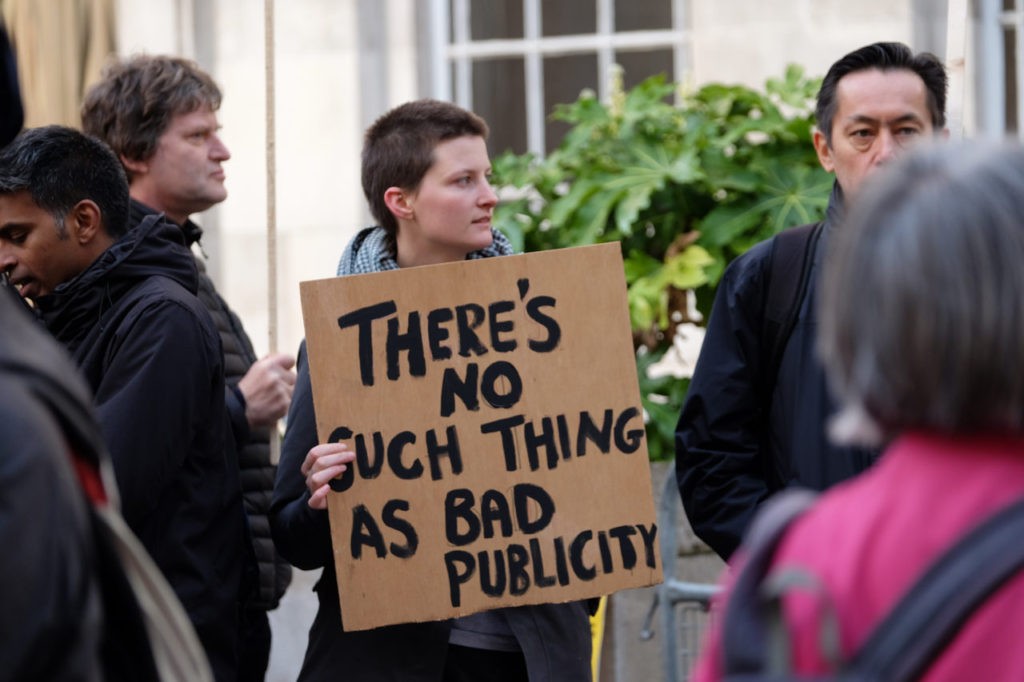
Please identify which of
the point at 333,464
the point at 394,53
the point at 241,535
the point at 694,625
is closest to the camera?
the point at 333,464

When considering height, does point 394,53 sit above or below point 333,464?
above

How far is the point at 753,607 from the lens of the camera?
1652 millimetres

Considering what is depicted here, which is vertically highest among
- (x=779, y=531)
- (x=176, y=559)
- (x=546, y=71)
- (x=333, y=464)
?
(x=546, y=71)

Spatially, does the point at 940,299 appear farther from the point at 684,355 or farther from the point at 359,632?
the point at 684,355

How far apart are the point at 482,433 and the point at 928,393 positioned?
2.00m

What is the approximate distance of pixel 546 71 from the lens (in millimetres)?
8375

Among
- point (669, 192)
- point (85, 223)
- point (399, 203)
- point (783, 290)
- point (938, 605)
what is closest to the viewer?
point (938, 605)

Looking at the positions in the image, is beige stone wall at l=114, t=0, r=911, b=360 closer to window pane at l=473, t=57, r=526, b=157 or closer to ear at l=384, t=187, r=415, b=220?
window pane at l=473, t=57, r=526, b=157

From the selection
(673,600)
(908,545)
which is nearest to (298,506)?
(673,600)

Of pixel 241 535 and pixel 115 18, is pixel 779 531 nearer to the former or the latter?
pixel 241 535

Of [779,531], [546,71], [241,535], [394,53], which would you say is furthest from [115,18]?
[779,531]

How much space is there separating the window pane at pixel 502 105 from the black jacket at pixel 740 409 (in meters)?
4.95

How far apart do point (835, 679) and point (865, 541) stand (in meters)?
0.15

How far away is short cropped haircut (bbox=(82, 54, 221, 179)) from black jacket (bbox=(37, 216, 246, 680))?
0.94 meters
